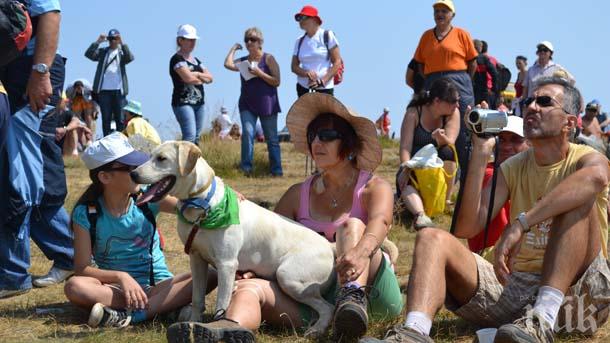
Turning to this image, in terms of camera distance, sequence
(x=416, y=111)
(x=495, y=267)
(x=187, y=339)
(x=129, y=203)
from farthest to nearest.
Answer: (x=416, y=111) < (x=129, y=203) < (x=495, y=267) < (x=187, y=339)

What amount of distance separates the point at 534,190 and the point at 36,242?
3.30 metres

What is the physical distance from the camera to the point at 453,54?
350 inches

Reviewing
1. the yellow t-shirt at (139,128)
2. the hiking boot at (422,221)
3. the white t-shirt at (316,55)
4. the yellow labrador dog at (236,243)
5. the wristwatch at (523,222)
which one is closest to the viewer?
the wristwatch at (523,222)

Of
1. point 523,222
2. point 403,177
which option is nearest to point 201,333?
point 523,222

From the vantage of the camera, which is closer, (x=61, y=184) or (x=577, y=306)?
(x=577, y=306)

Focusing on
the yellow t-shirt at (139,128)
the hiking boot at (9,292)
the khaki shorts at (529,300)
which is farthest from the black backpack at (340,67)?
the khaki shorts at (529,300)

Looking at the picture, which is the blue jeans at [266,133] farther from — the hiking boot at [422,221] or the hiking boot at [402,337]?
the hiking boot at [402,337]

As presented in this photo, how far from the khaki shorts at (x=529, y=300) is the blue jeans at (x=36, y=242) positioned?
2.76 m

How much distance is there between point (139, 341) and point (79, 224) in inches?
35.9

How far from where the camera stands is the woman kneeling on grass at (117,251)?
473cm

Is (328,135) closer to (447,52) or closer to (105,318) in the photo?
(105,318)

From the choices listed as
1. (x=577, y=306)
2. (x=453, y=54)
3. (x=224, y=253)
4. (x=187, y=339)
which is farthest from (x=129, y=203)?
(x=453, y=54)

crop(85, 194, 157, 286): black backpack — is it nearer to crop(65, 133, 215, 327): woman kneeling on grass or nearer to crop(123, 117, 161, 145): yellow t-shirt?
crop(65, 133, 215, 327): woman kneeling on grass

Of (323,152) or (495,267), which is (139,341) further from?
(495,267)
